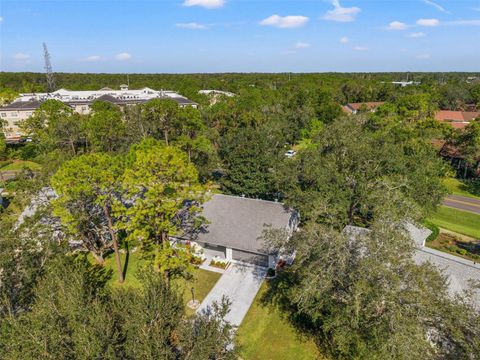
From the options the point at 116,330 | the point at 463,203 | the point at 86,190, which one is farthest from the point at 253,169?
the point at 463,203

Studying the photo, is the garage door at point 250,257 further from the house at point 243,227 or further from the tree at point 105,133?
the tree at point 105,133

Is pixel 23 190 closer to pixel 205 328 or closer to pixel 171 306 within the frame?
pixel 171 306

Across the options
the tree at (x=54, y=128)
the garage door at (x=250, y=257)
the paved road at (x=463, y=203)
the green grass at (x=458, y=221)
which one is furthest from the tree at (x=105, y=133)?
the paved road at (x=463, y=203)

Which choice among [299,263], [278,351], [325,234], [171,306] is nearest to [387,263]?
[325,234]

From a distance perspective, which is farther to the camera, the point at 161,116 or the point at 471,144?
the point at 161,116

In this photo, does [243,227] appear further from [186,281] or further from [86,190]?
[86,190]

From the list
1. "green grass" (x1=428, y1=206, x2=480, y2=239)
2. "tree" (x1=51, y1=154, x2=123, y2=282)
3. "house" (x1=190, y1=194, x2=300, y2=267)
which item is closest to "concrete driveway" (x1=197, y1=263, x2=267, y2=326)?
"house" (x1=190, y1=194, x2=300, y2=267)
